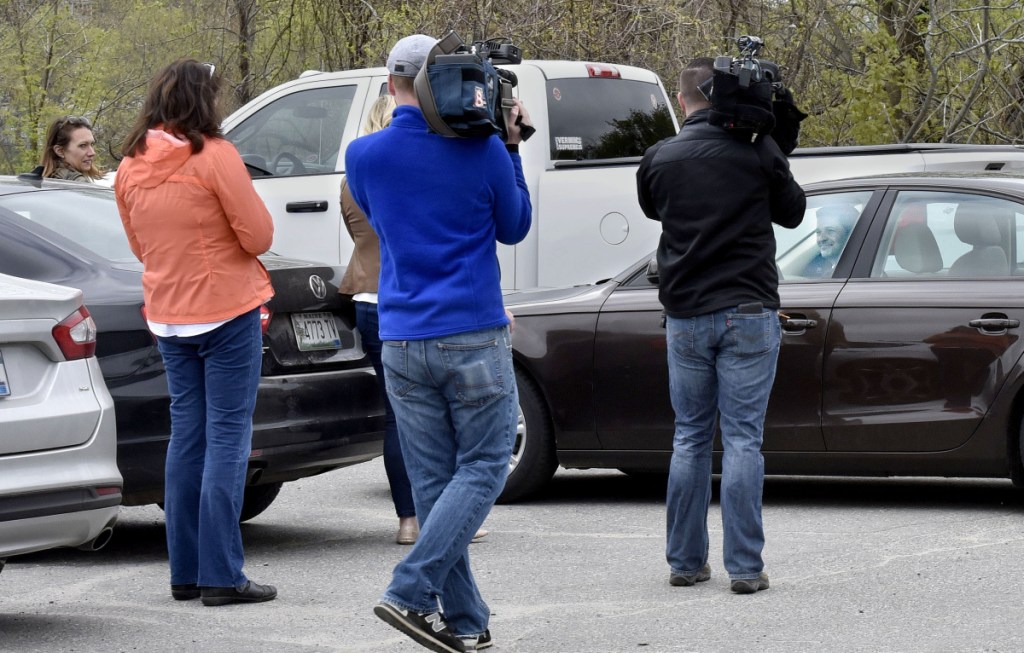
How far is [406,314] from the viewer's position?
440 cm

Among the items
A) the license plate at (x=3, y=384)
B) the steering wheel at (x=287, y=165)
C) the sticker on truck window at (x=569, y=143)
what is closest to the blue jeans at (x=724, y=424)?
the license plate at (x=3, y=384)

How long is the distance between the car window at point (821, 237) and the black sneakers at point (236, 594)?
288cm

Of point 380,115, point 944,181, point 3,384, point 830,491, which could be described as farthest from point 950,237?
point 3,384

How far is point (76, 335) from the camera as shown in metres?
5.13

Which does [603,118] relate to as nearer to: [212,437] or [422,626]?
[212,437]

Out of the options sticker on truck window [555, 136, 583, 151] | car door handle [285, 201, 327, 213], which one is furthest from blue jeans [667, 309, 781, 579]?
car door handle [285, 201, 327, 213]

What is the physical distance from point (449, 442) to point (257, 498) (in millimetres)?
2940

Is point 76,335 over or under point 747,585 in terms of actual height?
over

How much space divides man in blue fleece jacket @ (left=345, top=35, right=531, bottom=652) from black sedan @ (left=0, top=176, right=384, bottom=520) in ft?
5.81

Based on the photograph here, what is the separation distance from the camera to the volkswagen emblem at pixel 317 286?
646 centimetres

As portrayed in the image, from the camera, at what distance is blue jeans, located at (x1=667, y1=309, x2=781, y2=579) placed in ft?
17.7

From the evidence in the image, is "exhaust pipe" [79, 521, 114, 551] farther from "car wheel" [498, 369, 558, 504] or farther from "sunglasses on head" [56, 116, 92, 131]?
"sunglasses on head" [56, 116, 92, 131]

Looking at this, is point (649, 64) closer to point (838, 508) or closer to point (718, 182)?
point (838, 508)

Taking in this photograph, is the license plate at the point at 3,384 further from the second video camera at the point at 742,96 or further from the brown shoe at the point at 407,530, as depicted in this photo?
the second video camera at the point at 742,96
